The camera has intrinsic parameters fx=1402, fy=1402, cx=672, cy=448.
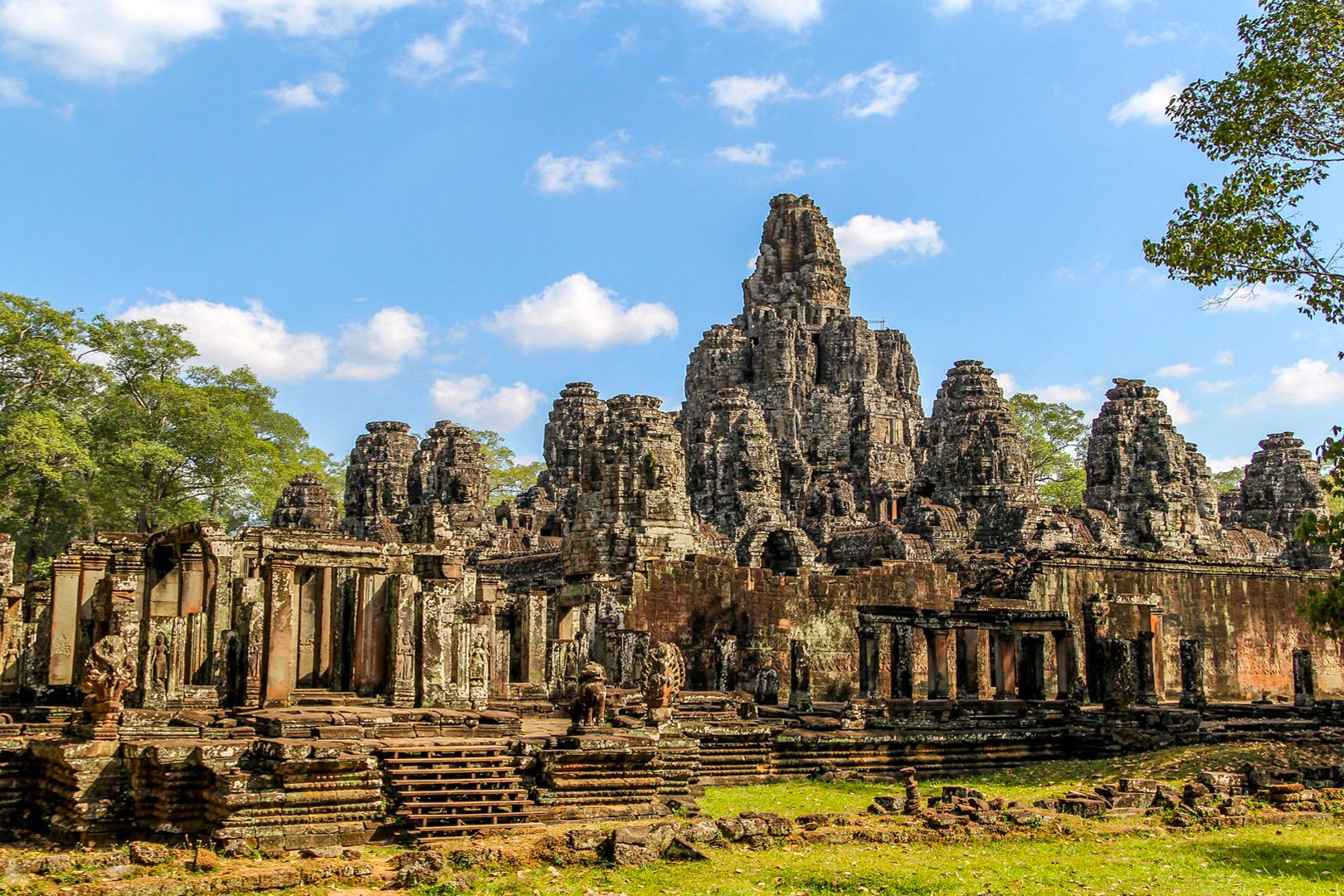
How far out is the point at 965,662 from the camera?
28109mm

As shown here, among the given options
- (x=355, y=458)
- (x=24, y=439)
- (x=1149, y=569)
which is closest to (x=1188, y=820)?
(x=1149, y=569)

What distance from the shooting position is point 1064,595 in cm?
3175

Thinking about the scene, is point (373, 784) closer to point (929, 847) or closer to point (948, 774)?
point (929, 847)

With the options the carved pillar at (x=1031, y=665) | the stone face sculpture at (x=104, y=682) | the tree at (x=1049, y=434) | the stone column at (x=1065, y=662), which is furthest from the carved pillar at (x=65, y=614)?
the tree at (x=1049, y=434)

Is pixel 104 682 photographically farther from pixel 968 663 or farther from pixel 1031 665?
Result: pixel 1031 665

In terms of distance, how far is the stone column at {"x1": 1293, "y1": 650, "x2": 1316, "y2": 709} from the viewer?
2738 cm

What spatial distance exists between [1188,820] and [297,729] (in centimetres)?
949

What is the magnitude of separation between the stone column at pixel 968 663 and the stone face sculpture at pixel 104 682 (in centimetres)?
1708

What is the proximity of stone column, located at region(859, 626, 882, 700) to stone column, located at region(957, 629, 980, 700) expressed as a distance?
3977mm

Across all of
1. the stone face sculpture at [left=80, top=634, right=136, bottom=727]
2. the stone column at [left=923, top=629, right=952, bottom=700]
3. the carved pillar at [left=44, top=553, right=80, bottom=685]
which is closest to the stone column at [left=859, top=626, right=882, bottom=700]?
the stone column at [left=923, top=629, right=952, bottom=700]

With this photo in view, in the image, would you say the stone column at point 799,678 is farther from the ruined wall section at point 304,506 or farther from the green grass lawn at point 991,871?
the ruined wall section at point 304,506

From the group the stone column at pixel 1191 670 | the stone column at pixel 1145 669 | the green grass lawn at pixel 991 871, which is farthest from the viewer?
the stone column at pixel 1191 670

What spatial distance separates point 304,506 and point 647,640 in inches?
975

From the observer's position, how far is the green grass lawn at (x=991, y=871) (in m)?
11.4
